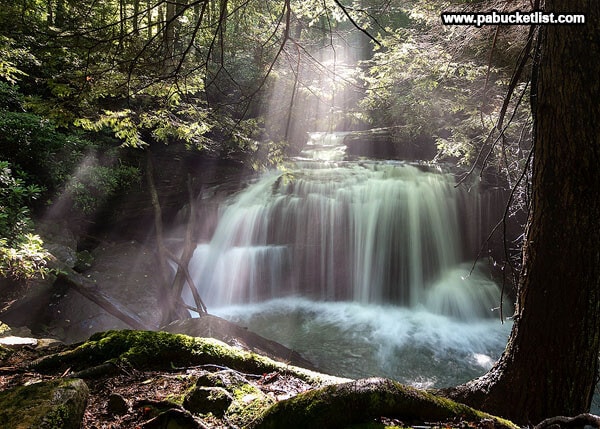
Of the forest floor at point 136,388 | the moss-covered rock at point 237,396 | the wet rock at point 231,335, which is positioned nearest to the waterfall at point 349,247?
the wet rock at point 231,335

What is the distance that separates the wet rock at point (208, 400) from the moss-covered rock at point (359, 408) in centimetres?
45

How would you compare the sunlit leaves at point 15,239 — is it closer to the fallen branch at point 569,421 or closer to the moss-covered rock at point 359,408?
the moss-covered rock at point 359,408

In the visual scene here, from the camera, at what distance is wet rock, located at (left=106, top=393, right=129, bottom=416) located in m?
2.09

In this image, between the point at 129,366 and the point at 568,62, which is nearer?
the point at 568,62

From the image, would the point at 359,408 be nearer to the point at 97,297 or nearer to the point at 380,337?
the point at 97,297

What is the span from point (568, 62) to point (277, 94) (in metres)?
11.0

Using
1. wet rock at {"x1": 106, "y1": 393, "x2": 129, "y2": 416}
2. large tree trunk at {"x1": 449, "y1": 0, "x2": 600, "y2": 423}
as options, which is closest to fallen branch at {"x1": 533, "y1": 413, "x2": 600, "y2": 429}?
large tree trunk at {"x1": 449, "y1": 0, "x2": 600, "y2": 423}

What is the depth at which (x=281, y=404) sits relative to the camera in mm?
1727

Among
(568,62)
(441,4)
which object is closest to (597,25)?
(568,62)

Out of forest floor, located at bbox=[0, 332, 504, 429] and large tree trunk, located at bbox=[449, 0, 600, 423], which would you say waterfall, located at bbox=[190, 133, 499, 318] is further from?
large tree trunk, located at bbox=[449, 0, 600, 423]

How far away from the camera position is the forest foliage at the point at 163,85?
367 cm

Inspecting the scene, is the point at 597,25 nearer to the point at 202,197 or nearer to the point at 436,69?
the point at 436,69

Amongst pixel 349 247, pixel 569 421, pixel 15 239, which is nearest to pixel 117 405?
pixel 569 421

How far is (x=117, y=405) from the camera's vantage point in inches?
83.3
